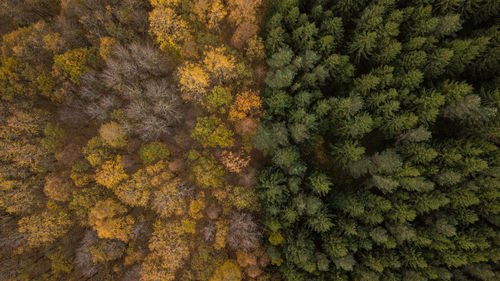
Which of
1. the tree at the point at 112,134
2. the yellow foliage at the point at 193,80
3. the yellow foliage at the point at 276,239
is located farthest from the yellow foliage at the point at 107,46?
the yellow foliage at the point at 276,239

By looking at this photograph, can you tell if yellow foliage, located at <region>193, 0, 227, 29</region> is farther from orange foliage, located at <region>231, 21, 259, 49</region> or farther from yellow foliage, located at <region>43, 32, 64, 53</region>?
yellow foliage, located at <region>43, 32, 64, 53</region>

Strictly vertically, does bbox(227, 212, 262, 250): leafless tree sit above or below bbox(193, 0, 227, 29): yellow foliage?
below

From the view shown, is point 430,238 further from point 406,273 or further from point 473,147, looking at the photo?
point 473,147

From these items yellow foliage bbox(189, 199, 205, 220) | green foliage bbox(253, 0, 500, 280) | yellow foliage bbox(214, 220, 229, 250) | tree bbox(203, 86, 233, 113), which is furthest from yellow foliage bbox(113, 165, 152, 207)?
green foliage bbox(253, 0, 500, 280)

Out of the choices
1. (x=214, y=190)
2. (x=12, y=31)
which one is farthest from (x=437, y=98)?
(x=12, y=31)

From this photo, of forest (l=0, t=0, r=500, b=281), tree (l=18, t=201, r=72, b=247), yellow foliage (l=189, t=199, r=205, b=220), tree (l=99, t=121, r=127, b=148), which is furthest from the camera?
yellow foliage (l=189, t=199, r=205, b=220)
